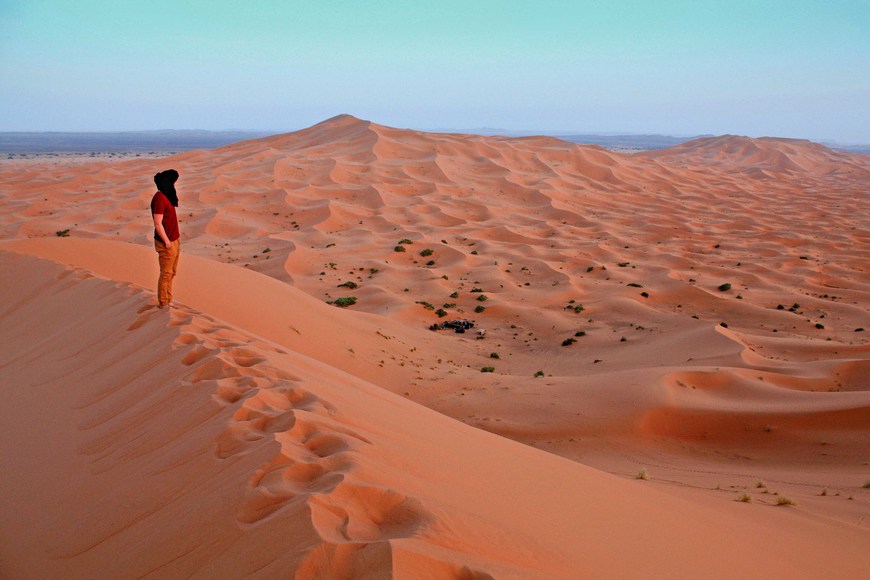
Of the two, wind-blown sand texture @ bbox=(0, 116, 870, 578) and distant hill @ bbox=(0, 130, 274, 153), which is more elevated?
distant hill @ bbox=(0, 130, 274, 153)

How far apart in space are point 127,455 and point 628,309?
29.4ft

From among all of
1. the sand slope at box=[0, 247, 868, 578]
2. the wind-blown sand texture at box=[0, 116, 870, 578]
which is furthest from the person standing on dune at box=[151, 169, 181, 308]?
the sand slope at box=[0, 247, 868, 578]

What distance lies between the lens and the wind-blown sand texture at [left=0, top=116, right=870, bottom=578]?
2.46 metres

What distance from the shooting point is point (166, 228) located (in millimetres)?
5078

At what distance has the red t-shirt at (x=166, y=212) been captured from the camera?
4.85 meters

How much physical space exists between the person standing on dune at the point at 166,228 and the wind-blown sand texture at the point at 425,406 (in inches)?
15.5

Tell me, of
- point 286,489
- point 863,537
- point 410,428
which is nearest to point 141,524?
point 286,489

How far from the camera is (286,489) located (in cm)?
243

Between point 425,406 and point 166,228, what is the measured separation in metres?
2.71

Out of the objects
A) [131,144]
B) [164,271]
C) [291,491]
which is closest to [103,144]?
[131,144]

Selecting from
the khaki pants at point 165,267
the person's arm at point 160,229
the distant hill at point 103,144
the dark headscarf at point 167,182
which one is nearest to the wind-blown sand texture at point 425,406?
the khaki pants at point 165,267

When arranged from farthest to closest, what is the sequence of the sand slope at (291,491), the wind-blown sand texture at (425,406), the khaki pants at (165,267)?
the khaki pants at (165,267), the wind-blown sand texture at (425,406), the sand slope at (291,491)

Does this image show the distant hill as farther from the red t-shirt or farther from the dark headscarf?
the dark headscarf

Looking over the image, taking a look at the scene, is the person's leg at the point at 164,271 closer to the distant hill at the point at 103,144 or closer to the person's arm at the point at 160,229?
the person's arm at the point at 160,229
